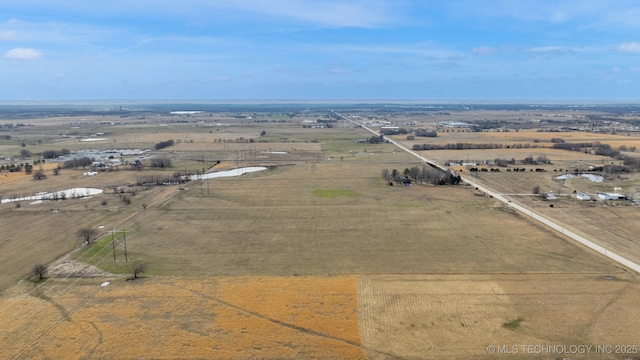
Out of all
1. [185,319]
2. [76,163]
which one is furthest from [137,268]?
[76,163]

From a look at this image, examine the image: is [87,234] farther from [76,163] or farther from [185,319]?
[76,163]

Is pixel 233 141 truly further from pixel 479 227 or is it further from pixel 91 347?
pixel 91 347

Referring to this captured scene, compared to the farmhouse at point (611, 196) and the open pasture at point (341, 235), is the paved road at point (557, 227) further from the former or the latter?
the farmhouse at point (611, 196)

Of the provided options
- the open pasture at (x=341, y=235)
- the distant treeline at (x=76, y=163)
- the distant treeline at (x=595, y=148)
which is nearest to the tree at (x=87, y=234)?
the open pasture at (x=341, y=235)

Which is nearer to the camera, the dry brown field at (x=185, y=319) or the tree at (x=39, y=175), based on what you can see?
the dry brown field at (x=185, y=319)

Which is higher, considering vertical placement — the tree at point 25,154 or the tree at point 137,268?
the tree at point 25,154

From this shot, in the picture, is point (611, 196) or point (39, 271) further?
point (611, 196)

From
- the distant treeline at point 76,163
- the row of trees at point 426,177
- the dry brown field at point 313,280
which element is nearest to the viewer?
the dry brown field at point 313,280
